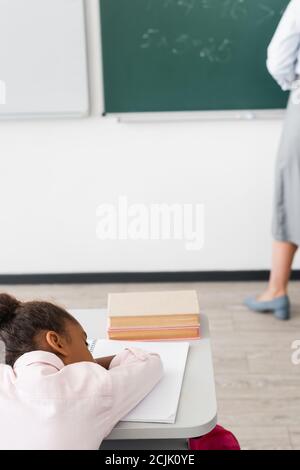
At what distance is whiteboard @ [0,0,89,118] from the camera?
11.5ft

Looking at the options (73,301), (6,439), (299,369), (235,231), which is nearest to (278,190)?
(235,231)

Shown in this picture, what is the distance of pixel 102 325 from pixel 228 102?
7.02ft

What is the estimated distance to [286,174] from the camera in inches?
131

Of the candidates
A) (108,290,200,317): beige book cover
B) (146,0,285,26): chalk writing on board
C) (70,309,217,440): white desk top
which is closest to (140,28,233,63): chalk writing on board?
(146,0,285,26): chalk writing on board

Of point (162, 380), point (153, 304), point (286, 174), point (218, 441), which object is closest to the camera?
point (162, 380)

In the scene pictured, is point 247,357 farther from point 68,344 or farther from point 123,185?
point 68,344

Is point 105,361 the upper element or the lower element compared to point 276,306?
upper

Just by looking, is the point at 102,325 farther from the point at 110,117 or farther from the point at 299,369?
the point at 110,117

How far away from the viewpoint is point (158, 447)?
1.40 meters

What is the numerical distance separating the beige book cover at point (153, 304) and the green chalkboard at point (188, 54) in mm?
2026

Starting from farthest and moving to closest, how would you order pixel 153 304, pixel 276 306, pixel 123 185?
1. pixel 123 185
2. pixel 276 306
3. pixel 153 304

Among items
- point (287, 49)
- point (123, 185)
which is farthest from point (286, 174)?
point (123, 185)

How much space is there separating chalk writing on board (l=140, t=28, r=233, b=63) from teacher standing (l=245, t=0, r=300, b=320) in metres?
0.37

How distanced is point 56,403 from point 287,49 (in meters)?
2.32
